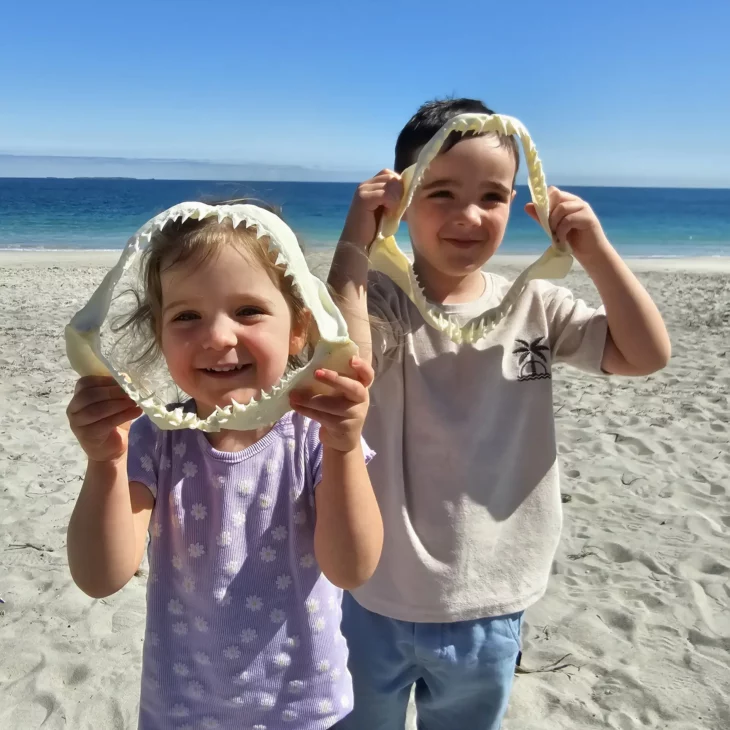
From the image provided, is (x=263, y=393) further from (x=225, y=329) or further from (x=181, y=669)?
(x=181, y=669)

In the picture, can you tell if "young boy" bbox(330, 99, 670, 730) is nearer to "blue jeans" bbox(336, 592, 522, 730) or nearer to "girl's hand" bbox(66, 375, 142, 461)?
"blue jeans" bbox(336, 592, 522, 730)

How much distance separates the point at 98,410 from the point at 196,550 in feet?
1.37

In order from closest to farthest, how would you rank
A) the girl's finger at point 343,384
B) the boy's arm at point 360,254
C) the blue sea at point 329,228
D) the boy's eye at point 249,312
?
1. the girl's finger at point 343,384
2. the boy's eye at point 249,312
3. the boy's arm at point 360,254
4. the blue sea at point 329,228

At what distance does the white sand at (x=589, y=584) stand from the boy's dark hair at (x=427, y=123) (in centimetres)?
228

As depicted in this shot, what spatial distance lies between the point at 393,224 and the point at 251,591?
2.93 feet

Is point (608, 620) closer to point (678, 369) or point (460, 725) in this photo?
point (460, 725)

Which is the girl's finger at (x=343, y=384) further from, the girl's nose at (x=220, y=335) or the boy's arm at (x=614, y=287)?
the boy's arm at (x=614, y=287)

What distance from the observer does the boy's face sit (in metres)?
1.64

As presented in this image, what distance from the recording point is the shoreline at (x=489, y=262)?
18297 mm

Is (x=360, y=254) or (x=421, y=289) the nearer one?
(x=360, y=254)

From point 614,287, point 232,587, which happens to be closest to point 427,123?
point 614,287

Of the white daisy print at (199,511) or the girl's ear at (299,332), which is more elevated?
the girl's ear at (299,332)

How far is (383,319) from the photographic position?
5.79 feet

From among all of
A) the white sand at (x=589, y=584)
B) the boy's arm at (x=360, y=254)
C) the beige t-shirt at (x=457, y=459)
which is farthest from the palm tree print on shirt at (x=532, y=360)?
the white sand at (x=589, y=584)
